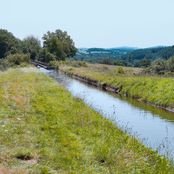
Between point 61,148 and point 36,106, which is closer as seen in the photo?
point 61,148

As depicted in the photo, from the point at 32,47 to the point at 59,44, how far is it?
21.0 meters

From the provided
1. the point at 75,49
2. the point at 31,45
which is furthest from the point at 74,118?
the point at 31,45

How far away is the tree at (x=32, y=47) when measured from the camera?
455ft

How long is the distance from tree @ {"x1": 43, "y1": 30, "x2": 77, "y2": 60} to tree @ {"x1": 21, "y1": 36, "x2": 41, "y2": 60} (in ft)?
19.7

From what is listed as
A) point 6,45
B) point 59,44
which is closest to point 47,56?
point 59,44

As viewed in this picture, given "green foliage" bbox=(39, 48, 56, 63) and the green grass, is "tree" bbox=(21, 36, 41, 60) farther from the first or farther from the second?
the green grass

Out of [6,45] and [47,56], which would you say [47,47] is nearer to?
[47,56]

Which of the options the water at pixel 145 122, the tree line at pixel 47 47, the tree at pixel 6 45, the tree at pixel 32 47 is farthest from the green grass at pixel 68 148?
the tree at pixel 32 47

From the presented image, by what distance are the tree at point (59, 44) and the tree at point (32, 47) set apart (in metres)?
6.02

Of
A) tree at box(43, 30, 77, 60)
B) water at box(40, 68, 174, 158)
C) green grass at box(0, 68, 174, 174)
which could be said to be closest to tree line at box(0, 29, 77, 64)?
tree at box(43, 30, 77, 60)

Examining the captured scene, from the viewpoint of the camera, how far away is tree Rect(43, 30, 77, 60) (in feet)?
417

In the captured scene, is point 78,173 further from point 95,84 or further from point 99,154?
point 95,84

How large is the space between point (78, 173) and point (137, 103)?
74.9ft

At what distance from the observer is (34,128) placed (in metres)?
15.7
